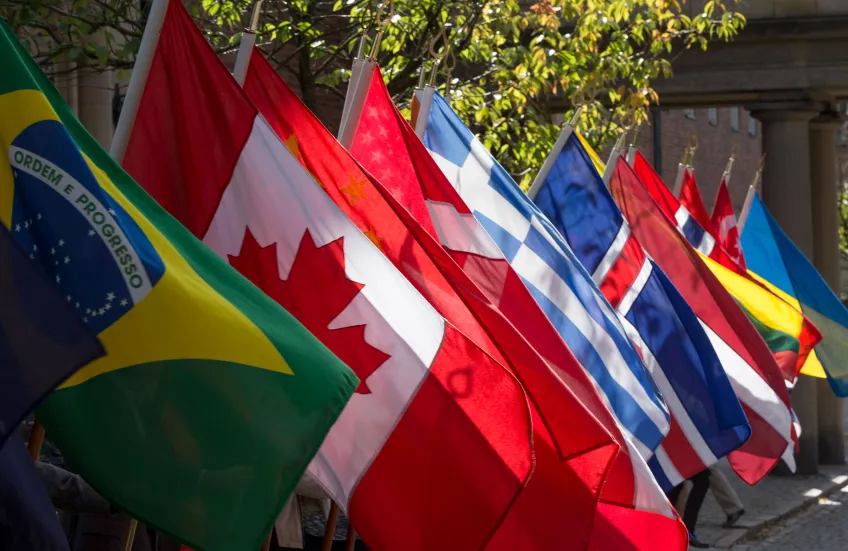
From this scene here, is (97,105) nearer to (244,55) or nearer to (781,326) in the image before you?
(781,326)

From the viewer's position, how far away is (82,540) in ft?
21.8

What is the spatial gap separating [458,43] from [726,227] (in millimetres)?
3375

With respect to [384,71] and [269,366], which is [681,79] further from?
[269,366]

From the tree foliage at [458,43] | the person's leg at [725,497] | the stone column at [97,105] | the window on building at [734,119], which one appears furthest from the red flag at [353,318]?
the window on building at [734,119]

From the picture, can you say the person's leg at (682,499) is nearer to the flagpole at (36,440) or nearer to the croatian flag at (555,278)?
the croatian flag at (555,278)

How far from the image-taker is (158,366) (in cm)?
384

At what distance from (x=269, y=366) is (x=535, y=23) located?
8584 mm

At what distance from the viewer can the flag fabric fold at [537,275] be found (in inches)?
241

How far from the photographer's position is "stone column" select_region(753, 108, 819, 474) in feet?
59.0

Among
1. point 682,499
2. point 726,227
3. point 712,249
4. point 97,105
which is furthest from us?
point 726,227

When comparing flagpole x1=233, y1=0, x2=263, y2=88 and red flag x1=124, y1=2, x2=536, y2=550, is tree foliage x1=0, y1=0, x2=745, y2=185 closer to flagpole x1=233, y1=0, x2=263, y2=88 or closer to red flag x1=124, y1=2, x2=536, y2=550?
flagpole x1=233, y1=0, x2=263, y2=88

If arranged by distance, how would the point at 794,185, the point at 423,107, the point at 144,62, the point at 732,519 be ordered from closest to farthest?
1. the point at 144,62
2. the point at 423,107
3. the point at 732,519
4. the point at 794,185

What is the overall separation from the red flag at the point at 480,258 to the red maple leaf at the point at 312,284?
48.0 inches

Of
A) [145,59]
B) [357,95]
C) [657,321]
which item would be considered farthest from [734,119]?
[145,59]
